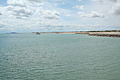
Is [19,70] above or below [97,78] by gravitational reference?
below

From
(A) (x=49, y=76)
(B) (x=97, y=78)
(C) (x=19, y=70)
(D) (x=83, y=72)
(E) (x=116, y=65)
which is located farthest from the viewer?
(E) (x=116, y=65)

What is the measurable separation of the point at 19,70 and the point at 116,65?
48.6 ft

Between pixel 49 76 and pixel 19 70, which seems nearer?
pixel 49 76

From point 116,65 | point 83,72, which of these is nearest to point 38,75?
point 83,72

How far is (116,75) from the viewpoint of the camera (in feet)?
61.6

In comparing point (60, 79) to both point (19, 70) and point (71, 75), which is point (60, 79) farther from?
point (19, 70)

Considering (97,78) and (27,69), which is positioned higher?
(97,78)

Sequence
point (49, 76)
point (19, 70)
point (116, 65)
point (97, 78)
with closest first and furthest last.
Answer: point (97, 78) < point (49, 76) < point (19, 70) < point (116, 65)

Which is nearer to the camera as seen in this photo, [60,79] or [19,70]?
[60,79]

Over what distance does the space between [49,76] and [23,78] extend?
10.5 ft

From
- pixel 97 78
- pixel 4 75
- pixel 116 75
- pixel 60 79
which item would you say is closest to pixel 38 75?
pixel 60 79

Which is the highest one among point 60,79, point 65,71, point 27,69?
point 60,79

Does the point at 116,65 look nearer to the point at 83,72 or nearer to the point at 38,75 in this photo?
the point at 83,72

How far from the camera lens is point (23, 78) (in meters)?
18.5
